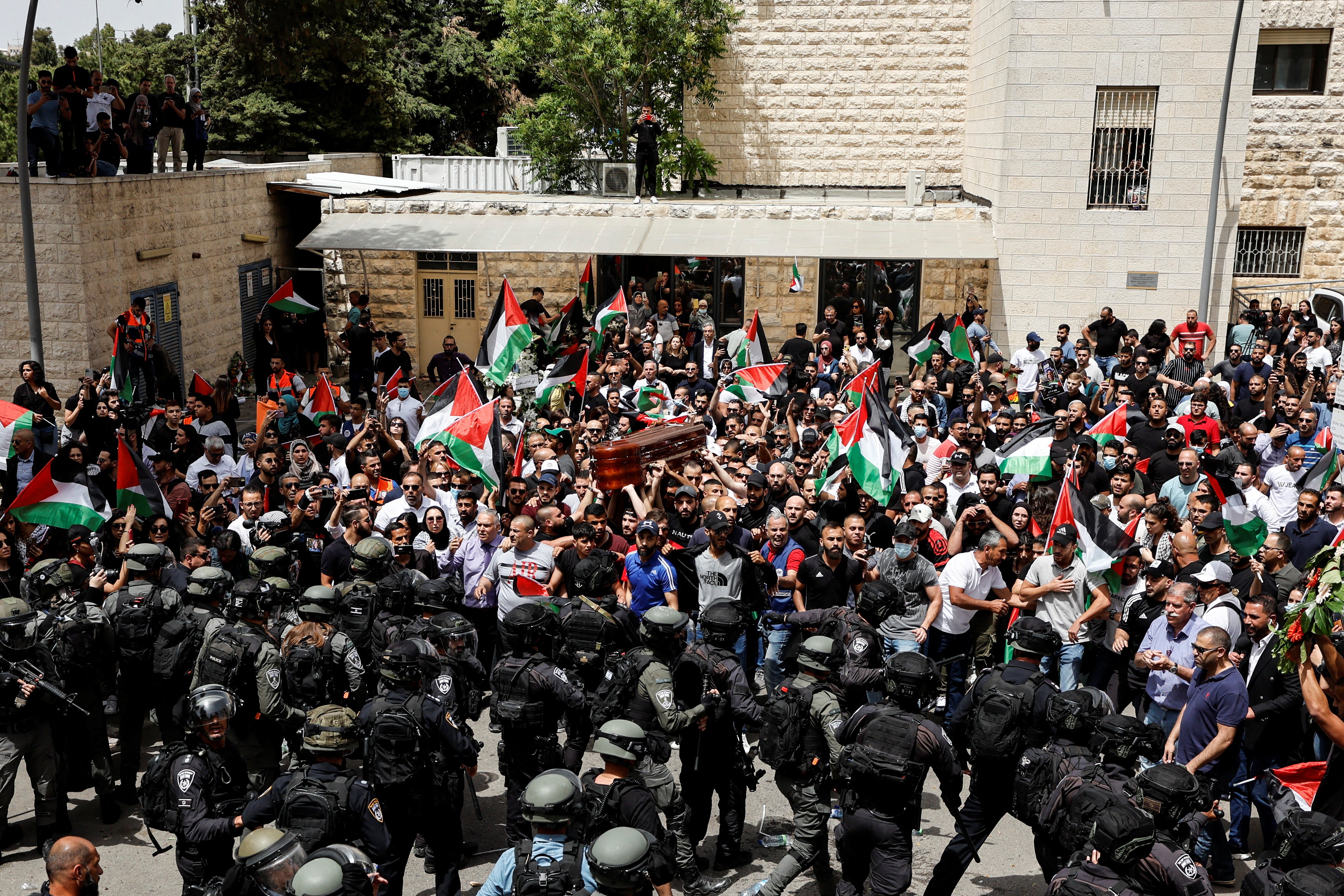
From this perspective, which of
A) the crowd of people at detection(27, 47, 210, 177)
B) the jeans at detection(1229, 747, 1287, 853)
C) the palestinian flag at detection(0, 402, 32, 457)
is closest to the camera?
the jeans at detection(1229, 747, 1287, 853)

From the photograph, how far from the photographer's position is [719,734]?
7051 millimetres

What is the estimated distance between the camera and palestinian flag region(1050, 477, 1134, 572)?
8703 mm

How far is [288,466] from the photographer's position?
1094cm

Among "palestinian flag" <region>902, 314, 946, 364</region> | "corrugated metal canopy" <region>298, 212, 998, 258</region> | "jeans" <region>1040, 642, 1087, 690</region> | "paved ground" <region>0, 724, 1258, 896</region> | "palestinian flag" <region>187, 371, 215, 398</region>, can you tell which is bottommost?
"paved ground" <region>0, 724, 1258, 896</region>

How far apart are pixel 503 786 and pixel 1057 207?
15.4 meters

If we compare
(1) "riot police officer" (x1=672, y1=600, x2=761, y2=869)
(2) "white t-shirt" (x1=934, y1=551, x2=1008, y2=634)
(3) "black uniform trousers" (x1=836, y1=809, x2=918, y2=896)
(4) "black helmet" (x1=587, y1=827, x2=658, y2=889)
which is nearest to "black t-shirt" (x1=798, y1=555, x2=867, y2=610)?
(2) "white t-shirt" (x1=934, y1=551, x2=1008, y2=634)

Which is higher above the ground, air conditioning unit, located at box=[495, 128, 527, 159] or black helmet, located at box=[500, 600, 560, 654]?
air conditioning unit, located at box=[495, 128, 527, 159]

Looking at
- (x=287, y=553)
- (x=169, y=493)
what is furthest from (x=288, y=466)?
(x=287, y=553)

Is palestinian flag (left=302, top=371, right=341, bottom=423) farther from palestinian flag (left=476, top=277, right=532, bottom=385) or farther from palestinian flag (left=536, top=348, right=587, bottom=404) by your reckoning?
palestinian flag (left=536, top=348, right=587, bottom=404)

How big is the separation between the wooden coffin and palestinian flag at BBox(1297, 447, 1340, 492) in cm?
536

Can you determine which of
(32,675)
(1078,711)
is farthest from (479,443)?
(1078,711)

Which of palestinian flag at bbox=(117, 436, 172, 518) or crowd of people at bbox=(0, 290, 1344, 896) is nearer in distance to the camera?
crowd of people at bbox=(0, 290, 1344, 896)

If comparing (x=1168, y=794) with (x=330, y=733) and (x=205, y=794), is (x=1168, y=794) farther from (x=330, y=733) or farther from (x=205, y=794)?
(x=205, y=794)

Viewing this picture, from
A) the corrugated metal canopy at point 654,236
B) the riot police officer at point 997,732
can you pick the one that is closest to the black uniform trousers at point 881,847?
the riot police officer at point 997,732
